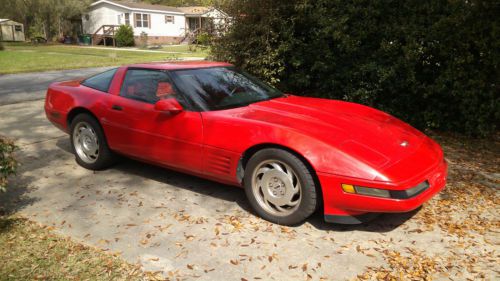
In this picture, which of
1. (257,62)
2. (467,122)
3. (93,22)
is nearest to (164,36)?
(93,22)

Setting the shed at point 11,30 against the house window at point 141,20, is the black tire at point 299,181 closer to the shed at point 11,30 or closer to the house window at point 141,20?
the house window at point 141,20

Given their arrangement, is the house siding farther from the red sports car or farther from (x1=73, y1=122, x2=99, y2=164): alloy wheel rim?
the red sports car

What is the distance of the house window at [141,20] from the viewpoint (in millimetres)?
41412

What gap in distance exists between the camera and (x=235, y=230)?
12.2 ft

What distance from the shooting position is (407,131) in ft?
13.8

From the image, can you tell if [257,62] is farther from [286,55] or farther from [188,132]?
[188,132]

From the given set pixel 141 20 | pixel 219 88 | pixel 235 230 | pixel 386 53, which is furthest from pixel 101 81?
pixel 141 20

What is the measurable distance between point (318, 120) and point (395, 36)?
373 cm

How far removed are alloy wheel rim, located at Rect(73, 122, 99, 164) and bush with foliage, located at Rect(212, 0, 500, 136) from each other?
4018 mm

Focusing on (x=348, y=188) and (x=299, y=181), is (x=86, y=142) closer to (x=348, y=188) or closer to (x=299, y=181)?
(x=299, y=181)

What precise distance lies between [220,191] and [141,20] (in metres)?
40.6

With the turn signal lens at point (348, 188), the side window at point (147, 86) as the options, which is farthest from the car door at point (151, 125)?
the turn signal lens at point (348, 188)

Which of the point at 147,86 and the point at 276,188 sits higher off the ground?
the point at 147,86

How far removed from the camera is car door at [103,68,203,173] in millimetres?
4152
